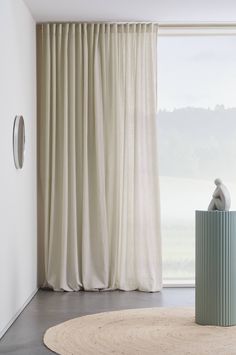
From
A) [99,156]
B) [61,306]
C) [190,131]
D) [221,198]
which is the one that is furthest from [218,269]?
[190,131]

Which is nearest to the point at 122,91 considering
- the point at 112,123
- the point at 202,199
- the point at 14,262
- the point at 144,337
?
the point at 112,123

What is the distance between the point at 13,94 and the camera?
520 centimetres

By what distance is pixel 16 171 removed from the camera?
5324 mm

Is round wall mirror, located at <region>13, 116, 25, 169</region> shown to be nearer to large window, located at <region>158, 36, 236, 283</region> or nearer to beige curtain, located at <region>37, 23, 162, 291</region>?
beige curtain, located at <region>37, 23, 162, 291</region>

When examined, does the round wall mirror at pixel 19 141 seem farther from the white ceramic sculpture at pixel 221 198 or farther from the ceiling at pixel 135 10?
the white ceramic sculpture at pixel 221 198

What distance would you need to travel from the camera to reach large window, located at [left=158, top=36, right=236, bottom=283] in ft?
22.7

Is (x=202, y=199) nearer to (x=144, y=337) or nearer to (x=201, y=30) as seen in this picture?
(x=201, y=30)

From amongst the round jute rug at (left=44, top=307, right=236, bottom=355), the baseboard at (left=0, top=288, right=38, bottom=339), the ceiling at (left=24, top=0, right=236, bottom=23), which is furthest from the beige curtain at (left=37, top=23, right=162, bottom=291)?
the round jute rug at (left=44, top=307, right=236, bottom=355)

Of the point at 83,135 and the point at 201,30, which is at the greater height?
the point at 201,30

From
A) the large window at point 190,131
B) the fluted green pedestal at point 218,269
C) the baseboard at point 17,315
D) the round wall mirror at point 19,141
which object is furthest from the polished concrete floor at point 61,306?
the round wall mirror at point 19,141

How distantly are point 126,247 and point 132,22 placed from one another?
219cm

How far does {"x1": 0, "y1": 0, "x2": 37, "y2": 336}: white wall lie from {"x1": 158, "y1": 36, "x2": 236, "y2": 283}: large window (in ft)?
4.53

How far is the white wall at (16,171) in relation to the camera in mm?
4754

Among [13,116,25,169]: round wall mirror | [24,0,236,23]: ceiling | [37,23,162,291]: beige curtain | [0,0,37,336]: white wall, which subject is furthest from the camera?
[37,23,162,291]: beige curtain
